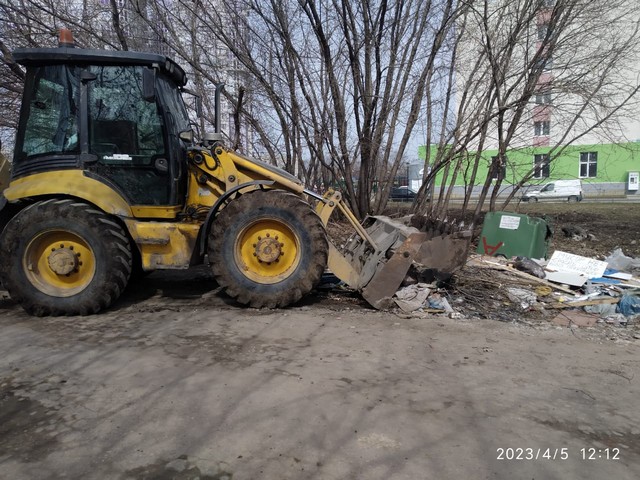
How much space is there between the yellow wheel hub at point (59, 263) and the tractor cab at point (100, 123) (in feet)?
2.41

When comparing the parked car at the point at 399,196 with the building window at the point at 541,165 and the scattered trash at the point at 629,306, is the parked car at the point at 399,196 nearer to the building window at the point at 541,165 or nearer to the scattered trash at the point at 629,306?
the building window at the point at 541,165

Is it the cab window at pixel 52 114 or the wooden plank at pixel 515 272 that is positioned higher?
the cab window at pixel 52 114

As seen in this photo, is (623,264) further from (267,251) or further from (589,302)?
(267,251)

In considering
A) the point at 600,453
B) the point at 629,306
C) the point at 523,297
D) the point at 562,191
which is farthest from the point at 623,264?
the point at 562,191

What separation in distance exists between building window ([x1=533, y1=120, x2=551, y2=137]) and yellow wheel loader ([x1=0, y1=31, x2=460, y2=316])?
710 centimetres

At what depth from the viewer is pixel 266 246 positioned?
5.34 metres

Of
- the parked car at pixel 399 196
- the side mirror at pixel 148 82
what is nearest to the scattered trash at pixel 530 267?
the side mirror at pixel 148 82

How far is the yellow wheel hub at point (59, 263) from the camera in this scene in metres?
5.11

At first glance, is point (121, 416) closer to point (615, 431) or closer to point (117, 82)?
point (615, 431)

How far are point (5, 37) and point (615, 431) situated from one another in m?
12.2

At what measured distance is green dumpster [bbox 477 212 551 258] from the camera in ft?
26.2

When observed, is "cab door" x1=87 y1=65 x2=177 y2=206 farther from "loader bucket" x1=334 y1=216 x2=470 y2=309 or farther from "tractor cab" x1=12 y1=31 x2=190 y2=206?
"loader bucket" x1=334 y1=216 x2=470 y2=309

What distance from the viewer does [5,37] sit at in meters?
9.93

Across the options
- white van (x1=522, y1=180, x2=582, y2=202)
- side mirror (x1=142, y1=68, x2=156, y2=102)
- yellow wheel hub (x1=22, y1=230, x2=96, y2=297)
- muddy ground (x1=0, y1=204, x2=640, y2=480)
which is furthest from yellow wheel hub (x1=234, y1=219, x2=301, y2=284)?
white van (x1=522, y1=180, x2=582, y2=202)
